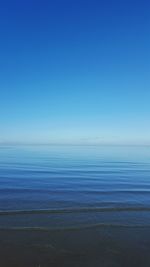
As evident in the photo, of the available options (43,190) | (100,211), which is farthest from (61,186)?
(100,211)

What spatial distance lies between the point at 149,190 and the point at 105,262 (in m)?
15.2

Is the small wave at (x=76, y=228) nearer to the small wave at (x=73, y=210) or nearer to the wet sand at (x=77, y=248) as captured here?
the wet sand at (x=77, y=248)

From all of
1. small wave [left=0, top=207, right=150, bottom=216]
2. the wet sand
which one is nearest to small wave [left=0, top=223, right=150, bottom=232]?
the wet sand

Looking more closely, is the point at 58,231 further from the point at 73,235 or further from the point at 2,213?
the point at 2,213

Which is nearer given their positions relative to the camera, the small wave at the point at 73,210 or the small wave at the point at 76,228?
the small wave at the point at 76,228

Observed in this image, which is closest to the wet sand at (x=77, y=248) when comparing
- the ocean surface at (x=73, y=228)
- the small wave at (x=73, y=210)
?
the ocean surface at (x=73, y=228)

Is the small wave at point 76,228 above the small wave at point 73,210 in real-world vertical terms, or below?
below

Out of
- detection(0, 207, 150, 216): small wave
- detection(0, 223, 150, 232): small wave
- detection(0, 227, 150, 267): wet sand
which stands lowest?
detection(0, 227, 150, 267): wet sand

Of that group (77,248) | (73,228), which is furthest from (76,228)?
(77,248)

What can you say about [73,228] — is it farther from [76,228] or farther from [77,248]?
[77,248]

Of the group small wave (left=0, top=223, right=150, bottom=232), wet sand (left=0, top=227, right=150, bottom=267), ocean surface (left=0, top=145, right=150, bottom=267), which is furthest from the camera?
small wave (left=0, top=223, right=150, bottom=232)

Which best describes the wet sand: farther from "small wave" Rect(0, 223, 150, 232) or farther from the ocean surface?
"small wave" Rect(0, 223, 150, 232)

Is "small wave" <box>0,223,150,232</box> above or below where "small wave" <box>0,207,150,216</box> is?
below

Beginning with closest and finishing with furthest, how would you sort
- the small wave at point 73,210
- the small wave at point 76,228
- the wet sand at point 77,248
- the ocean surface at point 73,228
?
1. the wet sand at point 77,248
2. the ocean surface at point 73,228
3. the small wave at point 76,228
4. the small wave at point 73,210
